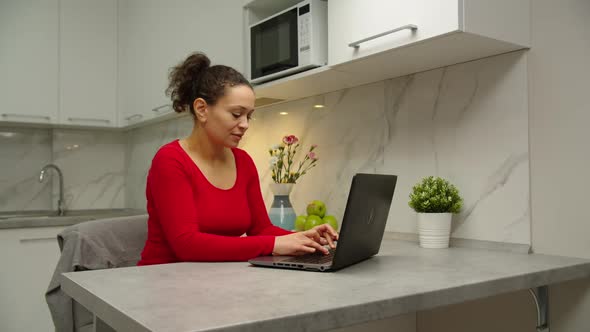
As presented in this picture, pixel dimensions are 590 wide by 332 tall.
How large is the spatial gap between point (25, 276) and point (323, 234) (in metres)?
2.16

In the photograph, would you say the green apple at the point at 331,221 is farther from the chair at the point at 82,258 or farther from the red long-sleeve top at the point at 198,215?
the chair at the point at 82,258

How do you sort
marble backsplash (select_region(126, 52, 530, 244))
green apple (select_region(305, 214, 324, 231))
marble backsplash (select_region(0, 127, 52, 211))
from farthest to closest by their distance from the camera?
marble backsplash (select_region(0, 127, 52, 211)) < green apple (select_region(305, 214, 324, 231)) < marble backsplash (select_region(126, 52, 530, 244))

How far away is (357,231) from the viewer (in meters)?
1.15

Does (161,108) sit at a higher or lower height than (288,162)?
higher

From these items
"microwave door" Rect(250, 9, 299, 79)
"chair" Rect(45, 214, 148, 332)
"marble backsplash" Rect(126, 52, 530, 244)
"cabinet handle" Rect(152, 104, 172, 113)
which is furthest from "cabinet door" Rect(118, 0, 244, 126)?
"chair" Rect(45, 214, 148, 332)

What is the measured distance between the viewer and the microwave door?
6.15 feet

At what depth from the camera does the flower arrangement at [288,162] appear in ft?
7.18

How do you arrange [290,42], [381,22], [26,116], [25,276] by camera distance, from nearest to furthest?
[381,22] < [290,42] < [25,276] < [26,116]

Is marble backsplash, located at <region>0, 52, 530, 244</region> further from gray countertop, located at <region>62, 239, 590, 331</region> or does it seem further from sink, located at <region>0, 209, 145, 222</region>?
sink, located at <region>0, 209, 145, 222</region>

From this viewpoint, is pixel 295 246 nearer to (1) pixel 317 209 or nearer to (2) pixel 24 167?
(1) pixel 317 209

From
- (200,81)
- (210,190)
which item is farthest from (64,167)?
(210,190)

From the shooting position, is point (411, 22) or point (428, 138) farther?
point (428, 138)

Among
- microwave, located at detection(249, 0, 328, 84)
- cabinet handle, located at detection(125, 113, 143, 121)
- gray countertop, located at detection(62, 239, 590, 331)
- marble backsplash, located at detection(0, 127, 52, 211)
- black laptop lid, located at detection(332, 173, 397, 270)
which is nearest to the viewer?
gray countertop, located at detection(62, 239, 590, 331)

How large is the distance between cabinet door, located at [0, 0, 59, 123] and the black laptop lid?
258cm
